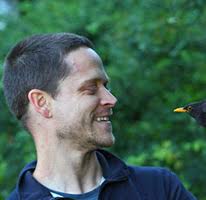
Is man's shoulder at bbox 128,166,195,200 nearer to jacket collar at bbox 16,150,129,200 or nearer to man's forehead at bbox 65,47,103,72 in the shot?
jacket collar at bbox 16,150,129,200

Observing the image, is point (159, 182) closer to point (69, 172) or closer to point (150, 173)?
point (150, 173)

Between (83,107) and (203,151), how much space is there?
8.94 ft

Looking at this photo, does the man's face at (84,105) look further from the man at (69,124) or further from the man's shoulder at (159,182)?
the man's shoulder at (159,182)

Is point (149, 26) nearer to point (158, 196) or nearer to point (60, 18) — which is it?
point (60, 18)

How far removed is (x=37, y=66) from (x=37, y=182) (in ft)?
1.58

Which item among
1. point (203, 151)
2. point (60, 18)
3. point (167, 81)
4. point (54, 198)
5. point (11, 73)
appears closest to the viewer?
point (54, 198)

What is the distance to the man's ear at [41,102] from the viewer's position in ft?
9.61

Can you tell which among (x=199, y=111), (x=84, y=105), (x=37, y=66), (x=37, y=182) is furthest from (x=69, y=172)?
(x=199, y=111)

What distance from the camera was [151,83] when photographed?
602 centimetres

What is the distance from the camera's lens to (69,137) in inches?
114

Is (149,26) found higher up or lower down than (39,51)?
lower down

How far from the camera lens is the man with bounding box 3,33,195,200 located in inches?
112

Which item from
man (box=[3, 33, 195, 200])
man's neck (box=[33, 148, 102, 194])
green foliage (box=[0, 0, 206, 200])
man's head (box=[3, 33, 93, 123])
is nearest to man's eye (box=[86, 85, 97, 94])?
man (box=[3, 33, 195, 200])

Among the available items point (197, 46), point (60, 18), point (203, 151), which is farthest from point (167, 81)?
point (60, 18)
